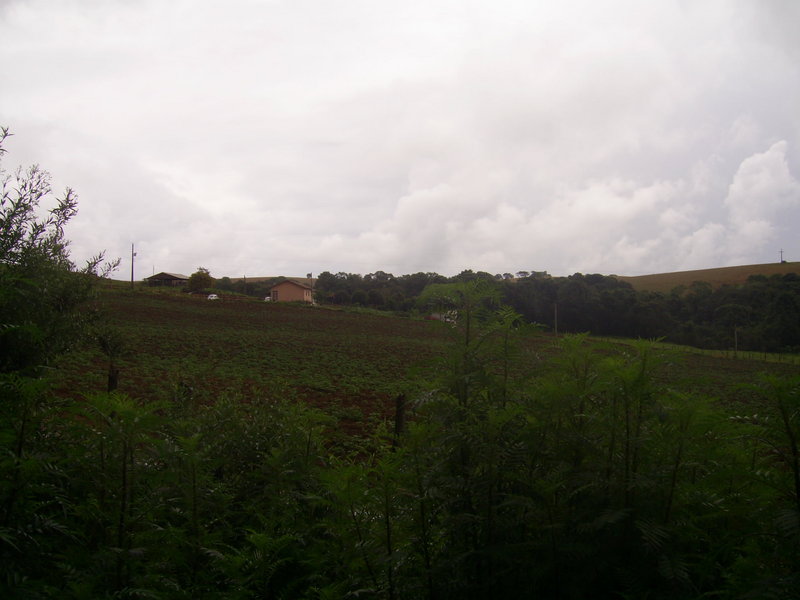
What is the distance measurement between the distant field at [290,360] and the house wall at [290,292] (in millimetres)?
20872

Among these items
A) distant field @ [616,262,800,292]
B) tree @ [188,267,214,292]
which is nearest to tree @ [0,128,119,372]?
distant field @ [616,262,800,292]

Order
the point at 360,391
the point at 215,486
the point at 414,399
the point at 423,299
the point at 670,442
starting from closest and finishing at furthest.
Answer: the point at 670,442 → the point at 414,399 → the point at 423,299 → the point at 215,486 → the point at 360,391

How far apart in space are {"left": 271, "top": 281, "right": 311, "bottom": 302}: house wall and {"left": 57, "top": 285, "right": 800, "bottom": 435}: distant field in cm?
2087

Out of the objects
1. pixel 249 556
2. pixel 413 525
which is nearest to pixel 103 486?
pixel 249 556

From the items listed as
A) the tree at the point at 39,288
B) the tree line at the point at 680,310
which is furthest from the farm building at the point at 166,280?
the tree at the point at 39,288

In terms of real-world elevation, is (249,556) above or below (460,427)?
below

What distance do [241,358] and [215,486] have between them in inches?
901

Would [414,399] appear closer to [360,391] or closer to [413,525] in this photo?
[413,525]

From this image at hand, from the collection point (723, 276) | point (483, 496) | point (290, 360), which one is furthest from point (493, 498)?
point (723, 276)

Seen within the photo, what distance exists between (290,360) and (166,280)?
7297cm

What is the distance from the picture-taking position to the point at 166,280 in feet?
288

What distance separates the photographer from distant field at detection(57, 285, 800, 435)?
12.6ft

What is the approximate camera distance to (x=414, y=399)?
2.76 meters

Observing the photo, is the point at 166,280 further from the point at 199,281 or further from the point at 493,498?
the point at 493,498
